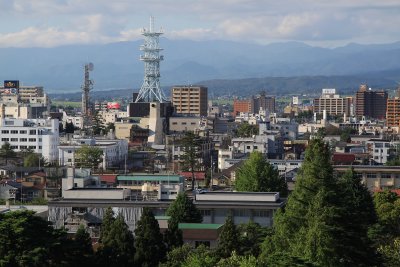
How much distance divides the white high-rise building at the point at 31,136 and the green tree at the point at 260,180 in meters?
22.7

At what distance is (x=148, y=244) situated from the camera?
23.6 m

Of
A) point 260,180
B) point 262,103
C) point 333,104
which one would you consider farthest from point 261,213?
point 262,103

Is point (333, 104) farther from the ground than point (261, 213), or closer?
farther from the ground

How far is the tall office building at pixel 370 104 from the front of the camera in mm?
122000

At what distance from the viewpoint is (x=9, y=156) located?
2135 inches

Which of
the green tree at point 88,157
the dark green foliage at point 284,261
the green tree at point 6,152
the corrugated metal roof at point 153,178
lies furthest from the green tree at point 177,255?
the green tree at point 6,152

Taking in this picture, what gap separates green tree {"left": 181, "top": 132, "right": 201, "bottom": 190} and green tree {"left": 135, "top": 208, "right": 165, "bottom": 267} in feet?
75.7

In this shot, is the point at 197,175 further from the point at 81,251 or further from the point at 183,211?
the point at 81,251

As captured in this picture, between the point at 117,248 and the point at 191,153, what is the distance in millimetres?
27061

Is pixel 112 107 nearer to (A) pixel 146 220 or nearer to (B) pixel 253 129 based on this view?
(B) pixel 253 129

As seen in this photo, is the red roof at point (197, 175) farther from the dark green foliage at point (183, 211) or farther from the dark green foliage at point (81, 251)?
the dark green foliage at point (81, 251)

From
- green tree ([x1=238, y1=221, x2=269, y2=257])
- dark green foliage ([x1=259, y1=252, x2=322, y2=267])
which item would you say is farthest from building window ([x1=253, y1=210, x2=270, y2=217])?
dark green foliage ([x1=259, y1=252, x2=322, y2=267])

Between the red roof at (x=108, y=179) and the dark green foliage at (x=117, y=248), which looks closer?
the dark green foliage at (x=117, y=248)

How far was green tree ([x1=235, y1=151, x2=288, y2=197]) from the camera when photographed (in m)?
35.1
